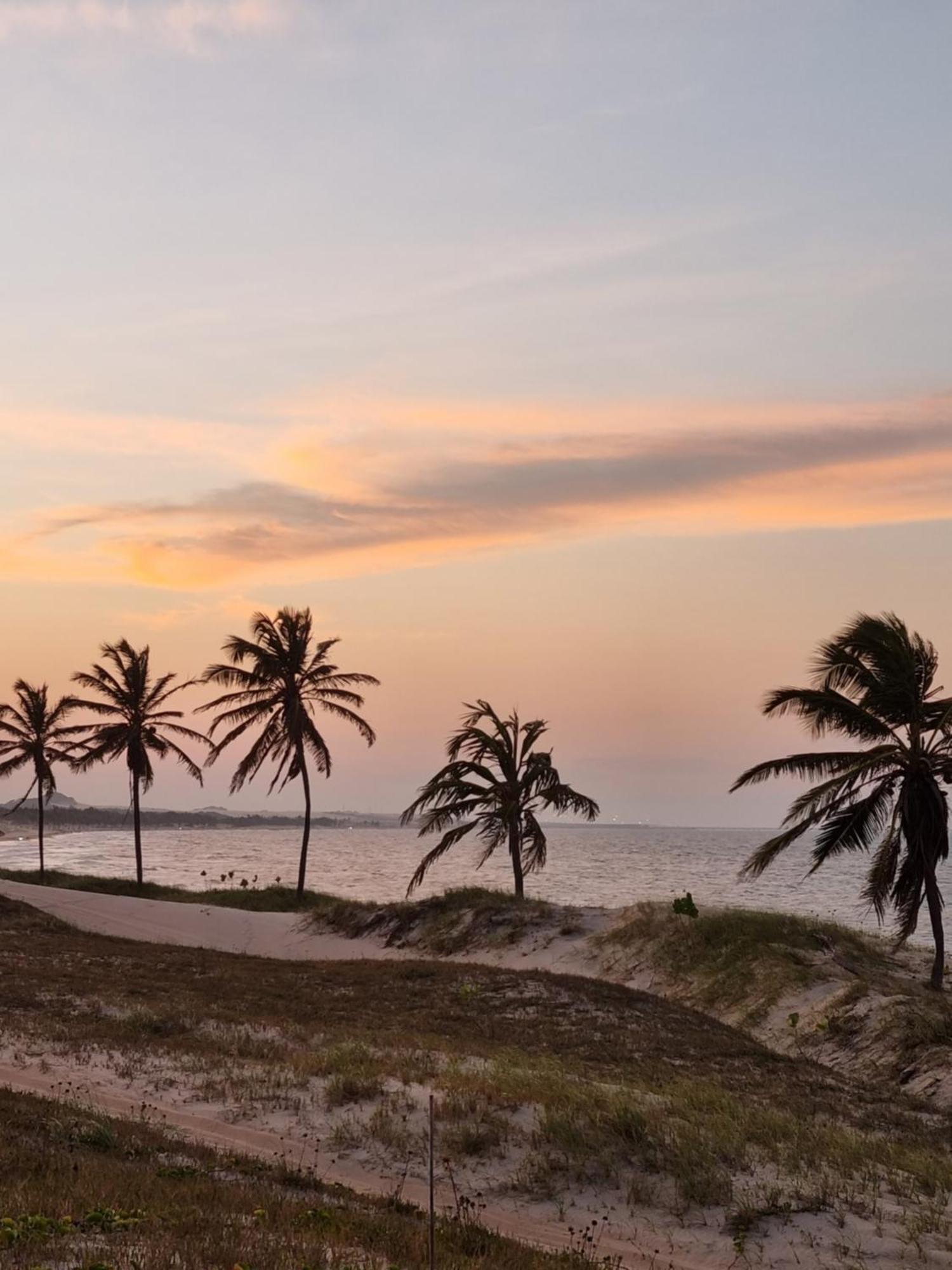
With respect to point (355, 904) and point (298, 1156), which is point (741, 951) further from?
point (298, 1156)

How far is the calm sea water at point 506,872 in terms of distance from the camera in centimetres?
7738

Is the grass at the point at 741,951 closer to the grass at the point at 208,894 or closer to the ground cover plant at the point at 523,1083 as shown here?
the ground cover plant at the point at 523,1083

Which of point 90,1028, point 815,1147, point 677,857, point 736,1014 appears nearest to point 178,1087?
point 90,1028

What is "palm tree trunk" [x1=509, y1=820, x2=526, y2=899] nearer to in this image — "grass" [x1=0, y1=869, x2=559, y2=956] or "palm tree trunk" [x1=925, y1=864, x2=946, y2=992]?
"grass" [x1=0, y1=869, x2=559, y2=956]

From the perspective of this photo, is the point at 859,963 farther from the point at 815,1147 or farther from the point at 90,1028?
the point at 90,1028

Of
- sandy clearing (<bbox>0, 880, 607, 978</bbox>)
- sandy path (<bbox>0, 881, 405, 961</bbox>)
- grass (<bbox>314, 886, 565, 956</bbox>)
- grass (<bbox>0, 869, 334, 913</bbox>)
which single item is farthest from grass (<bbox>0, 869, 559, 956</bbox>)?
grass (<bbox>0, 869, 334, 913</bbox>)

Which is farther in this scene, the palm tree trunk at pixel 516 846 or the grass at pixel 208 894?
the grass at pixel 208 894

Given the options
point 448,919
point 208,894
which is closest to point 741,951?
point 448,919

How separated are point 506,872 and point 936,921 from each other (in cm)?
10509

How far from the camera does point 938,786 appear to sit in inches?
954

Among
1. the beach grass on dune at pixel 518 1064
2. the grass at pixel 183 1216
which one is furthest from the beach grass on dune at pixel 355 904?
the grass at pixel 183 1216

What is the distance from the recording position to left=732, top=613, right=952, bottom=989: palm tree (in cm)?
2388

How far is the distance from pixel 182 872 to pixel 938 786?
88994mm

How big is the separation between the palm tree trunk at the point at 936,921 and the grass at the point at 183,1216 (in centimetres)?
1746
